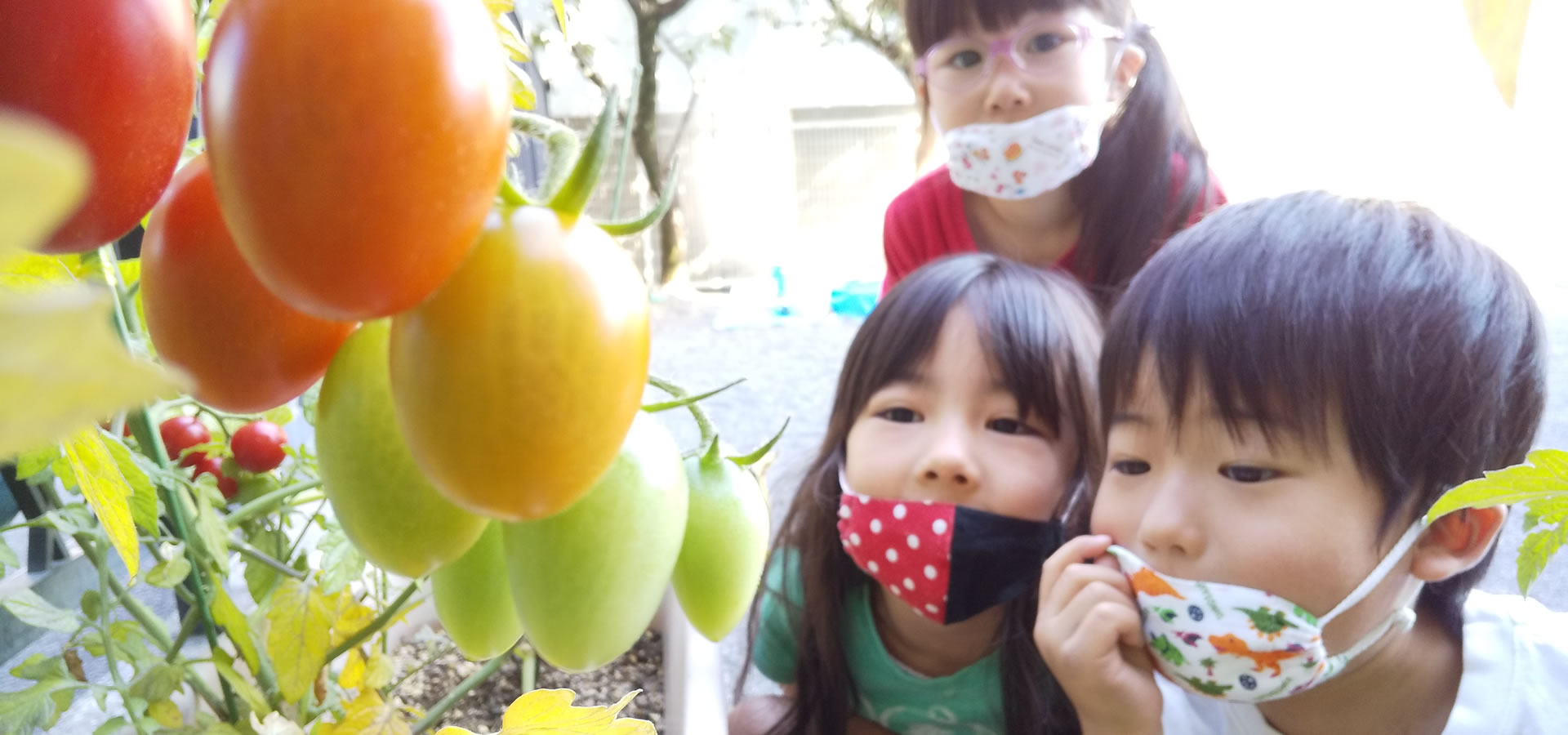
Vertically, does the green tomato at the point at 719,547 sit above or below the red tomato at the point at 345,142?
below

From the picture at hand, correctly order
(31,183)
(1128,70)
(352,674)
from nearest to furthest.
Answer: (31,183) < (352,674) < (1128,70)

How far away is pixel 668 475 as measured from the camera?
0.16 metres

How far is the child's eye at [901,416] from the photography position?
82 centimetres

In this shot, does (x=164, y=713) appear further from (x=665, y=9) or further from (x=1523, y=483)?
(x=665, y=9)

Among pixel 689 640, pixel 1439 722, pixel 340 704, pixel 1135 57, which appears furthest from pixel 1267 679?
pixel 1135 57

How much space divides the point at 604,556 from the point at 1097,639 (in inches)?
22.0

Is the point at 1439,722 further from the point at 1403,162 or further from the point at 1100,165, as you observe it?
the point at 1403,162

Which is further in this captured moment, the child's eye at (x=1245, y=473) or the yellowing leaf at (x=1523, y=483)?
the child's eye at (x=1245, y=473)

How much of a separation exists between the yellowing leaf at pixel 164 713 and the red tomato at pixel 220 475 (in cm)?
18

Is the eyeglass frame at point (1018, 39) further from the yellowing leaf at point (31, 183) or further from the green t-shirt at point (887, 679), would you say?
the yellowing leaf at point (31, 183)

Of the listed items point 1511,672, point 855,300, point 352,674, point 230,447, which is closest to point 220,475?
point 230,447

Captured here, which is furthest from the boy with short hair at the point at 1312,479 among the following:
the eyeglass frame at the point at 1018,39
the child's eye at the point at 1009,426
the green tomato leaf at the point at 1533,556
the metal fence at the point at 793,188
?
the metal fence at the point at 793,188

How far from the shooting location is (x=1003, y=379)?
78 centimetres

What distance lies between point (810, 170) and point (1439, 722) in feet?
12.3
